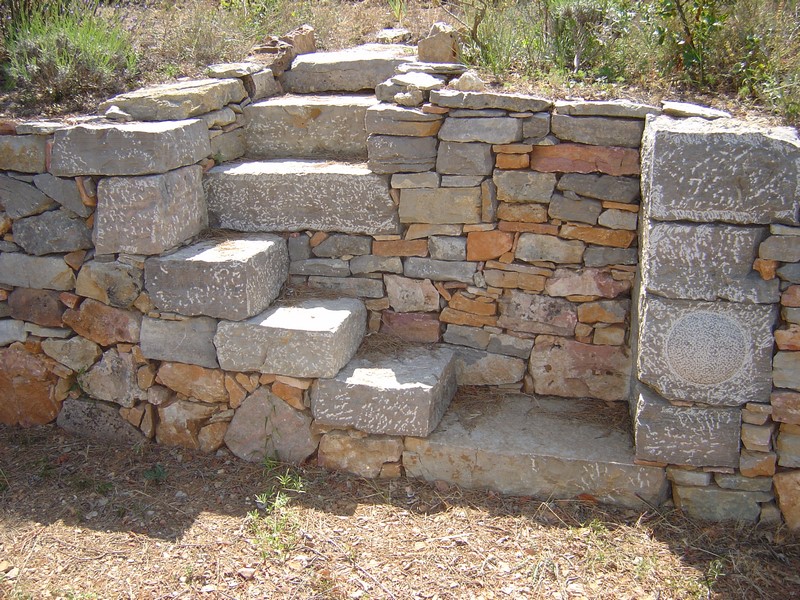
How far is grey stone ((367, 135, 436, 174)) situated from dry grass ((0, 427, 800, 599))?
5.00ft

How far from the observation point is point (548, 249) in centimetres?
366

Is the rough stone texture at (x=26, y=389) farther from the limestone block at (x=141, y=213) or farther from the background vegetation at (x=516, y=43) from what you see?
the background vegetation at (x=516, y=43)

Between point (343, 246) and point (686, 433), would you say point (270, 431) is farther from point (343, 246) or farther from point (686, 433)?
point (686, 433)

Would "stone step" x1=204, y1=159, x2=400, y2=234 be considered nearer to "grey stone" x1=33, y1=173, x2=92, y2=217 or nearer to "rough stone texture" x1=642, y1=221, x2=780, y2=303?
"grey stone" x1=33, y1=173, x2=92, y2=217

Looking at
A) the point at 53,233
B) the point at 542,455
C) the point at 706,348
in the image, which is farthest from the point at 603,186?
the point at 53,233

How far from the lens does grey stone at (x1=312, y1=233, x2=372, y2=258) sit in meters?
3.90

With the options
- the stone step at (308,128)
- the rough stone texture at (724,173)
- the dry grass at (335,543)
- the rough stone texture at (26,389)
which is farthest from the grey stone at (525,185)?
the rough stone texture at (26,389)

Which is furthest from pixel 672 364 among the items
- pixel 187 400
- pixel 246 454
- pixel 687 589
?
pixel 187 400

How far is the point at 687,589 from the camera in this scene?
296 cm

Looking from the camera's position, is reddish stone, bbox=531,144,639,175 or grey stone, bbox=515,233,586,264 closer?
reddish stone, bbox=531,144,639,175

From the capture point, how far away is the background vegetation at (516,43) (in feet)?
12.1

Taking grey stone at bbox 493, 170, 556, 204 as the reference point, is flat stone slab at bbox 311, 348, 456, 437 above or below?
below

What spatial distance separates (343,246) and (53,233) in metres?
1.43

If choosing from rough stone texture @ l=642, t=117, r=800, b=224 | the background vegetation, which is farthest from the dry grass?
the background vegetation
